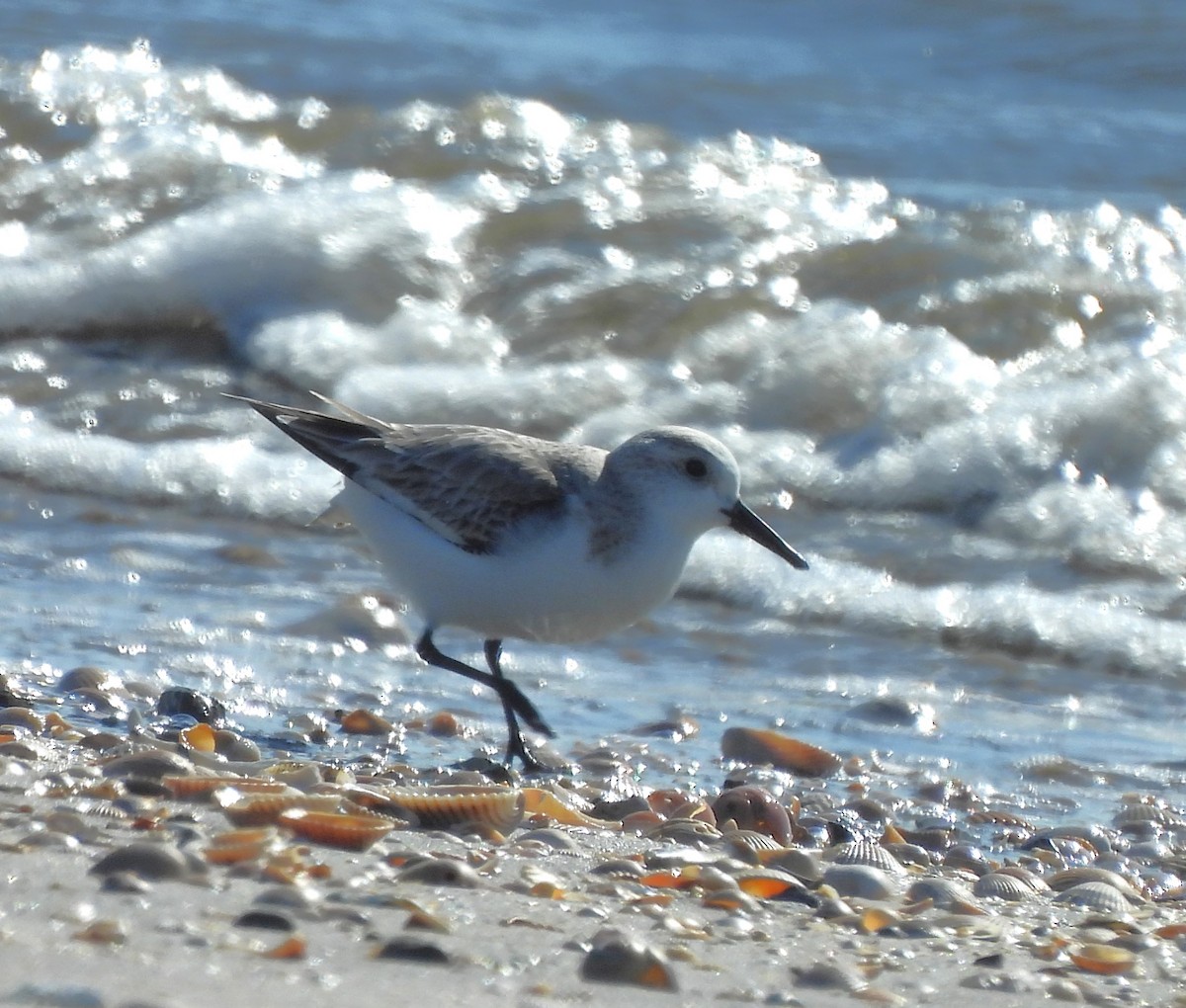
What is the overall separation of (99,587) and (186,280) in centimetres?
385

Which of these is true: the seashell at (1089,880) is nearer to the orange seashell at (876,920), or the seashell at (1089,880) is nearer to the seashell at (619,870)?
the orange seashell at (876,920)

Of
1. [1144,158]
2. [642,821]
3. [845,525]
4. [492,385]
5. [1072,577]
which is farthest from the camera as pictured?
[1144,158]

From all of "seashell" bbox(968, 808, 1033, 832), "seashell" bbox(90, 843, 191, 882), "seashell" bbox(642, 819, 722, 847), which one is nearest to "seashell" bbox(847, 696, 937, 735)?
"seashell" bbox(968, 808, 1033, 832)

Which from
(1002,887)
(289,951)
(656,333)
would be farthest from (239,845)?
(656,333)

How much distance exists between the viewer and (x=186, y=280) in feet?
31.8

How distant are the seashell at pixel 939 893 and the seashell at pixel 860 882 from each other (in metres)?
0.04

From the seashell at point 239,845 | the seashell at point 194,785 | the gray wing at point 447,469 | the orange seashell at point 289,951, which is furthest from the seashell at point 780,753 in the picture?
the orange seashell at point 289,951

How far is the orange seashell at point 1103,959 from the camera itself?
3.16m

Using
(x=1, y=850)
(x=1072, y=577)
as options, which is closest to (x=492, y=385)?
(x=1072, y=577)

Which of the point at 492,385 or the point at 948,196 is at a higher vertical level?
the point at 948,196

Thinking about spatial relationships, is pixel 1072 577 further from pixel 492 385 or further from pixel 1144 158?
pixel 1144 158

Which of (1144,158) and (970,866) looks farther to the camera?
(1144,158)

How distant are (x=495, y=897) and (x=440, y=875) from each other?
0.11 metres

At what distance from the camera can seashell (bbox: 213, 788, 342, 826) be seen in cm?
349
